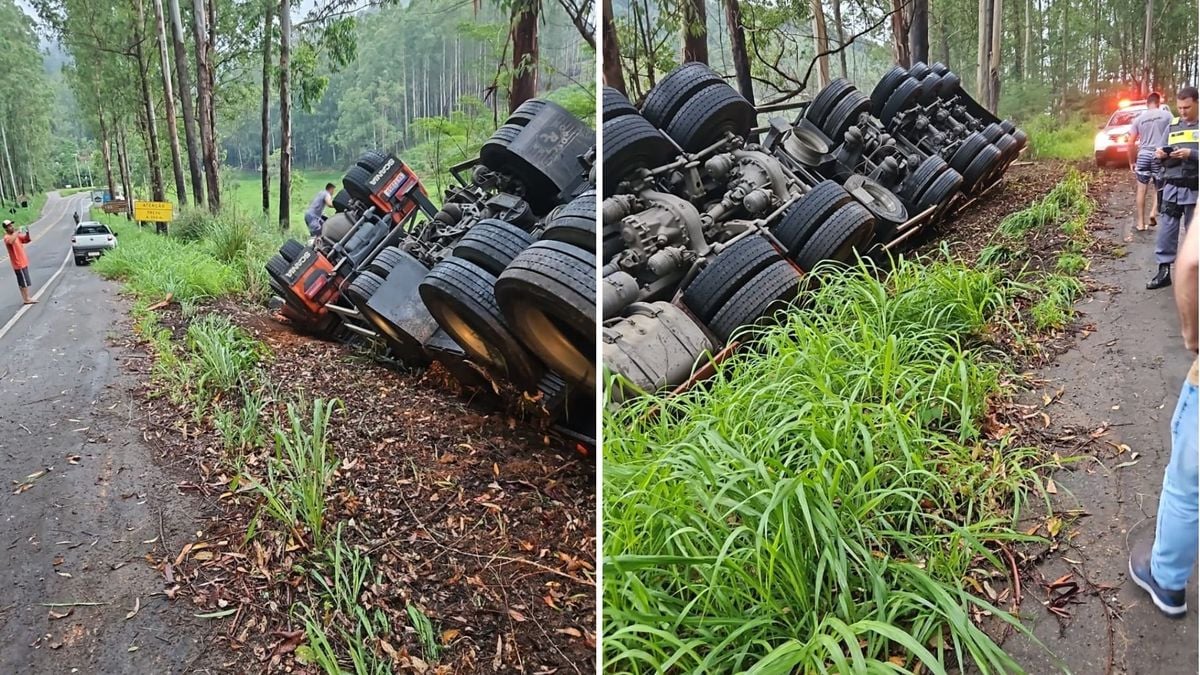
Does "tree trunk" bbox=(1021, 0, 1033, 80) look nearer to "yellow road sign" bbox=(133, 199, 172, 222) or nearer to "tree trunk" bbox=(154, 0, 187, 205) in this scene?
"yellow road sign" bbox=(133, 199, 172, 222)

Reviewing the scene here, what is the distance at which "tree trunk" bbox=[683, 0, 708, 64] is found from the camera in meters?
1.63

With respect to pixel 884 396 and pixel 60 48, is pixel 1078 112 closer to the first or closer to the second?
pixel 884 396

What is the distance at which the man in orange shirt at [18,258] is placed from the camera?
190cm

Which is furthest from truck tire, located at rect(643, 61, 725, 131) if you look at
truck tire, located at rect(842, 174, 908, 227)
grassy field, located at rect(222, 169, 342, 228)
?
grassy field, located at rect(222, 169, 342, 228)

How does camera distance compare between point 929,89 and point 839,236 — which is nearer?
point 929,89

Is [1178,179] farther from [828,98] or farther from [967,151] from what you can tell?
[828,98]

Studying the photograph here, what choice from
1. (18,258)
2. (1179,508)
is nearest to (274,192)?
(18,258)

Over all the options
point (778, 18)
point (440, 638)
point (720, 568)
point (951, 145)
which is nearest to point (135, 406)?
point (440, 638)

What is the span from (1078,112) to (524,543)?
1394mm

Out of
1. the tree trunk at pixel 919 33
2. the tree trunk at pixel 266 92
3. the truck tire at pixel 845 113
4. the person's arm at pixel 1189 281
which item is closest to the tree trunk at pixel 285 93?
the tree trunk at pixel 266 92

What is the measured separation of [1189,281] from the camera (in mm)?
806

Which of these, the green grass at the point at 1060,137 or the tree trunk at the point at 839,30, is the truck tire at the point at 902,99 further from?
the green grass at the point at 1060,137

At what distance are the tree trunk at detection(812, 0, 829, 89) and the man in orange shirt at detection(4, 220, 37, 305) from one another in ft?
6.65

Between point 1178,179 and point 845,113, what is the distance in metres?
1.51
